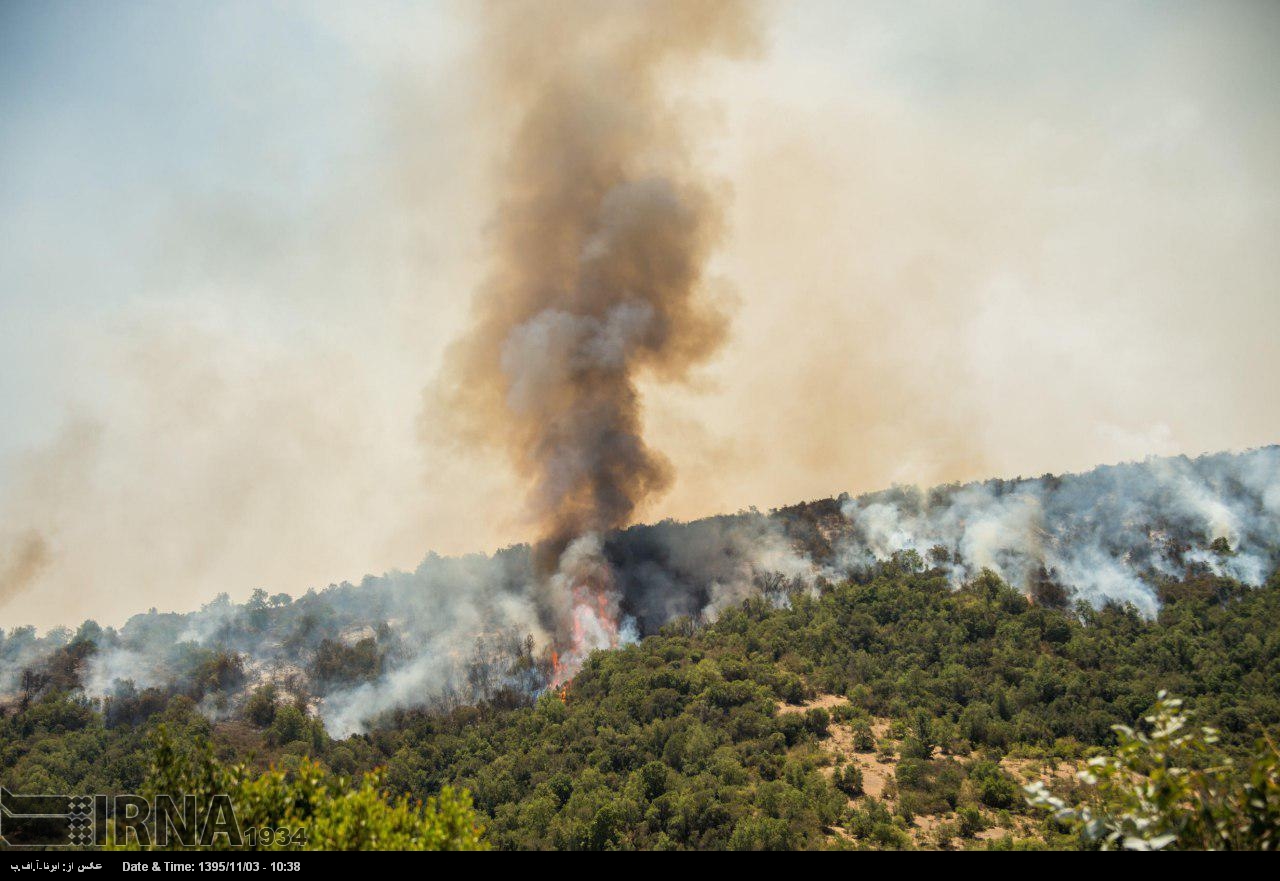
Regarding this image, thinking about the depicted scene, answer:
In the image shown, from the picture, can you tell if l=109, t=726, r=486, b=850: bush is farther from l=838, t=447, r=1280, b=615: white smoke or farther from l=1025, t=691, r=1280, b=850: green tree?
l=838, t=447, r=1280, b=615: white smoke

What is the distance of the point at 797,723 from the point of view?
72.0m

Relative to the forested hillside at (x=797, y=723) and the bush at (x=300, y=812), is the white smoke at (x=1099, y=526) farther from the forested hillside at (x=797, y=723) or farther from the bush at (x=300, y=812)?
the bush at (x=300, y=812)

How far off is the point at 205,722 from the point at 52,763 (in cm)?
1347

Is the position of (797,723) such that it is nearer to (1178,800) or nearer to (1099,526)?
(1099,526)

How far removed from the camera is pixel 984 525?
105438mm

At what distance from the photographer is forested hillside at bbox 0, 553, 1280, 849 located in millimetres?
57938

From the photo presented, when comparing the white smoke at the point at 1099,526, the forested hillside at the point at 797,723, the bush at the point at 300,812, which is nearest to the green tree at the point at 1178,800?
the bush at the point at 300,812

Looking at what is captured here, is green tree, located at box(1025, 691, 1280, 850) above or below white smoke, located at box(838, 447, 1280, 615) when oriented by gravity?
below

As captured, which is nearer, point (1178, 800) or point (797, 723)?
point (1178, 800)

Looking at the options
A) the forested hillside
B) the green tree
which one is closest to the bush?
the green tree

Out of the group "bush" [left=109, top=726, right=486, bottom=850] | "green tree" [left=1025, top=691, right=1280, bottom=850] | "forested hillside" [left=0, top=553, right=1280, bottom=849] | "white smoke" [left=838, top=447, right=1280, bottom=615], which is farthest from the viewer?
"white smoke" [left=838, top=447, right=1280, bottom=615]

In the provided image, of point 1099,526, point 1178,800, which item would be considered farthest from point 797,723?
point 1178,800
